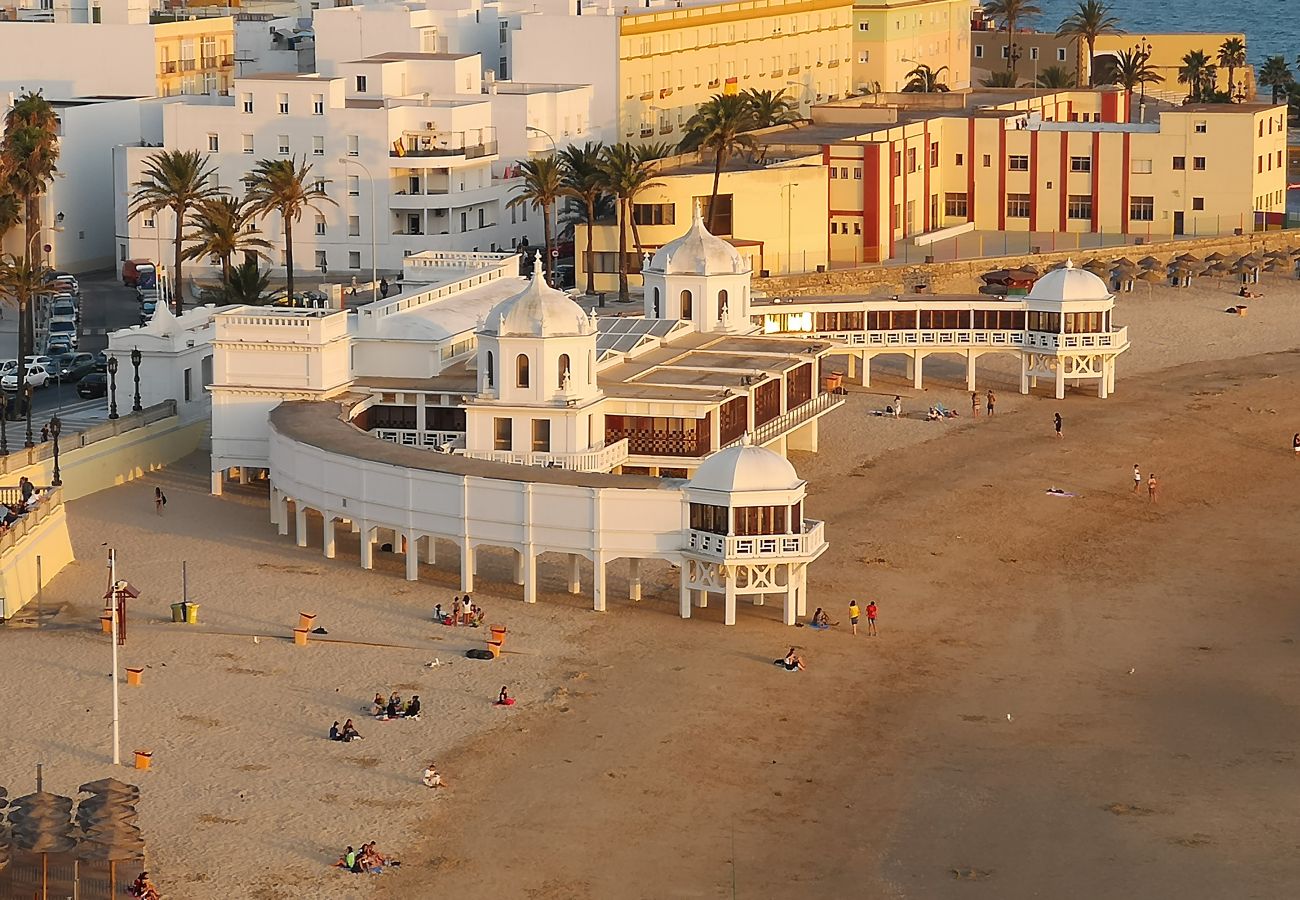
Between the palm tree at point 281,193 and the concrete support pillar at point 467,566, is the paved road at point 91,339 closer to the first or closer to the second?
the palm tree at point 281,193

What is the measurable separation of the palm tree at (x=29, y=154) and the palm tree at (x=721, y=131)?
88.9 ft

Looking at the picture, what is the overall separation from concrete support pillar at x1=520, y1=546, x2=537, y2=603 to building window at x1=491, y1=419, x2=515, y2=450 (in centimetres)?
869

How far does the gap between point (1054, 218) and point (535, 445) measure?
62472mm

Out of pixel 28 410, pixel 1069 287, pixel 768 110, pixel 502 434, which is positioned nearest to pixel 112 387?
pixel 28 410

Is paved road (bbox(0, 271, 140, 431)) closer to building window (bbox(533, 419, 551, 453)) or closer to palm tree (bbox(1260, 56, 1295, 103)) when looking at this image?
building window (bbox(533, 419, 551, 453))

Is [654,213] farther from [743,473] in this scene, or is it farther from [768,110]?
[743,473]

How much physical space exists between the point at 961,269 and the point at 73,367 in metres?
42.4

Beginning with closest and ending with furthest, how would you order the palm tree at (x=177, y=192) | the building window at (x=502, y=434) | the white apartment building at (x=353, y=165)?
1. the building window at (x=502, y=434)
2. the palm tree at (x=177, y=192)
3. the white apartment building at (x=353, y=165)

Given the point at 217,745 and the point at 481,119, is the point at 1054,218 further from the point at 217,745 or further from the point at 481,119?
the point at 217,745

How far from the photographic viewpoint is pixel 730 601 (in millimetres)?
75750

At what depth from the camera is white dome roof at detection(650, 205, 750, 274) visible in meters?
99.6

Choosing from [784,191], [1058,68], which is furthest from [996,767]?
[1058,68]

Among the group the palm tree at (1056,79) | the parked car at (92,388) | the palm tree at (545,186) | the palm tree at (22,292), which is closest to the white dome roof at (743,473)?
the palm tree at (22,292)

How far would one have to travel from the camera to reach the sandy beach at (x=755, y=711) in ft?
197
